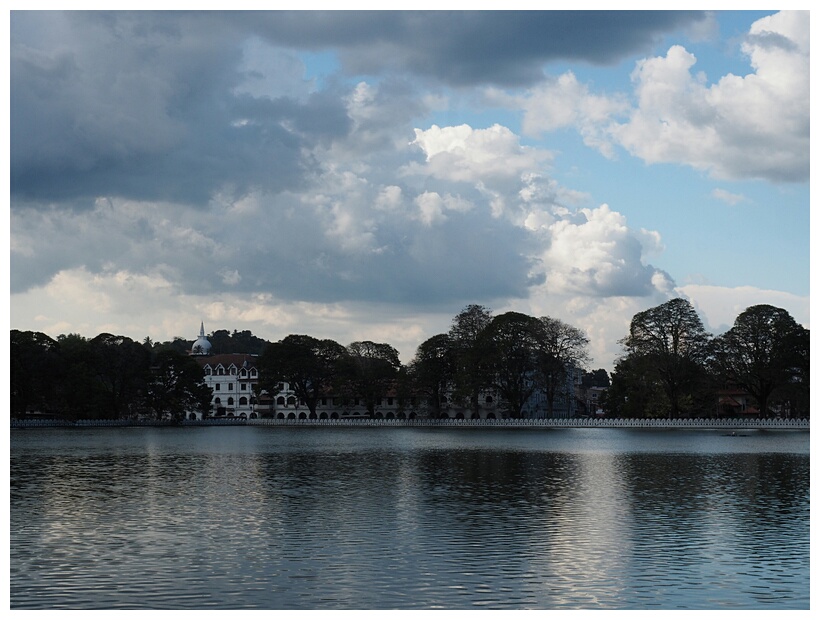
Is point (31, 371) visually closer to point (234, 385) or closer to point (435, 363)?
point (435, 363)

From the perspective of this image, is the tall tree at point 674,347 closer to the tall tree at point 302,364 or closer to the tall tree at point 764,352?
the tall tree at point 764,352

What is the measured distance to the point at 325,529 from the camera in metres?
24.2

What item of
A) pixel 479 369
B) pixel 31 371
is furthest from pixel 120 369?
pixel 479 369

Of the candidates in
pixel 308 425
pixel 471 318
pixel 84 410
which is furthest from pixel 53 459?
pixel 308 425

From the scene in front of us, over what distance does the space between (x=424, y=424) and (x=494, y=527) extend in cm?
12351

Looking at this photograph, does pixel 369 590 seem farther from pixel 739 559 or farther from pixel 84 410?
pixel 84 410

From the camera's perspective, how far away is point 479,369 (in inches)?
5123

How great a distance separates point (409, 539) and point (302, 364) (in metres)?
131

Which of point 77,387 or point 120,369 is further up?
point 120,369

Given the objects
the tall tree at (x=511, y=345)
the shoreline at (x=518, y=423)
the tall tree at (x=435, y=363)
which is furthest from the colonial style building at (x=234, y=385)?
the tall tree at (x=511, y=345)

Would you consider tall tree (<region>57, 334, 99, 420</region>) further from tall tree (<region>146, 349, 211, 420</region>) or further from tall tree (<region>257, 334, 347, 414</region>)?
tall tree (<region>257, 334, 347, 414</region>)

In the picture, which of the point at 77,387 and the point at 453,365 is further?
the point at 453,365

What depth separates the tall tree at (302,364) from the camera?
152m

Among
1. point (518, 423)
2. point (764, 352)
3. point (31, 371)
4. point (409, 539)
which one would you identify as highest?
point (764, 352)
